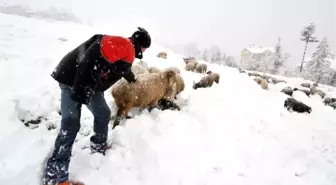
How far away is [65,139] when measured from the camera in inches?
152

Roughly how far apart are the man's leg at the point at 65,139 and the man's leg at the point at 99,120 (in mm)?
279

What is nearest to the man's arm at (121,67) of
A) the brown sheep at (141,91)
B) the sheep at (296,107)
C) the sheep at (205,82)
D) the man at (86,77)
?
the man at (86,77)

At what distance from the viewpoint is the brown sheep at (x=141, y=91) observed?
18.0 feet

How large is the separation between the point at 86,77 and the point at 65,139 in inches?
39.7

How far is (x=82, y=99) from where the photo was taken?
11.7 feet

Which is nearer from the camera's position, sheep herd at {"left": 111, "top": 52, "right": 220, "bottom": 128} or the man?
the man

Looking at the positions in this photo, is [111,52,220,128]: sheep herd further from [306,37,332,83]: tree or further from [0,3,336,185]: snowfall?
[306,37,332,83]: tree

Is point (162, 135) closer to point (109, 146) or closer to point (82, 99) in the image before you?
point (109, 146)

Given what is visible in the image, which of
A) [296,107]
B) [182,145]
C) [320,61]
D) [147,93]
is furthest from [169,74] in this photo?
[320,61]

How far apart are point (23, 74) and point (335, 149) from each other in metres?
8.58

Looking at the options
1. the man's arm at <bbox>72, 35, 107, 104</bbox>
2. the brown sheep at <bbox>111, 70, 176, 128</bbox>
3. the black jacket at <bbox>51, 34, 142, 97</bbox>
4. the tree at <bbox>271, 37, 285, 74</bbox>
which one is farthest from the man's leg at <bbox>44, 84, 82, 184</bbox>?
the tree at <bbox>271, 37, 285, 74</bbox>

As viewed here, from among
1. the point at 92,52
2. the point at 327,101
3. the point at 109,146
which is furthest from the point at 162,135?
the point at 327,101

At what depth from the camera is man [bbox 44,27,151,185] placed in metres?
3.58

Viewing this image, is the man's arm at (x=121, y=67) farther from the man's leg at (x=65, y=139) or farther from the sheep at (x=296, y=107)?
the sheep at (x=296, y=107)
